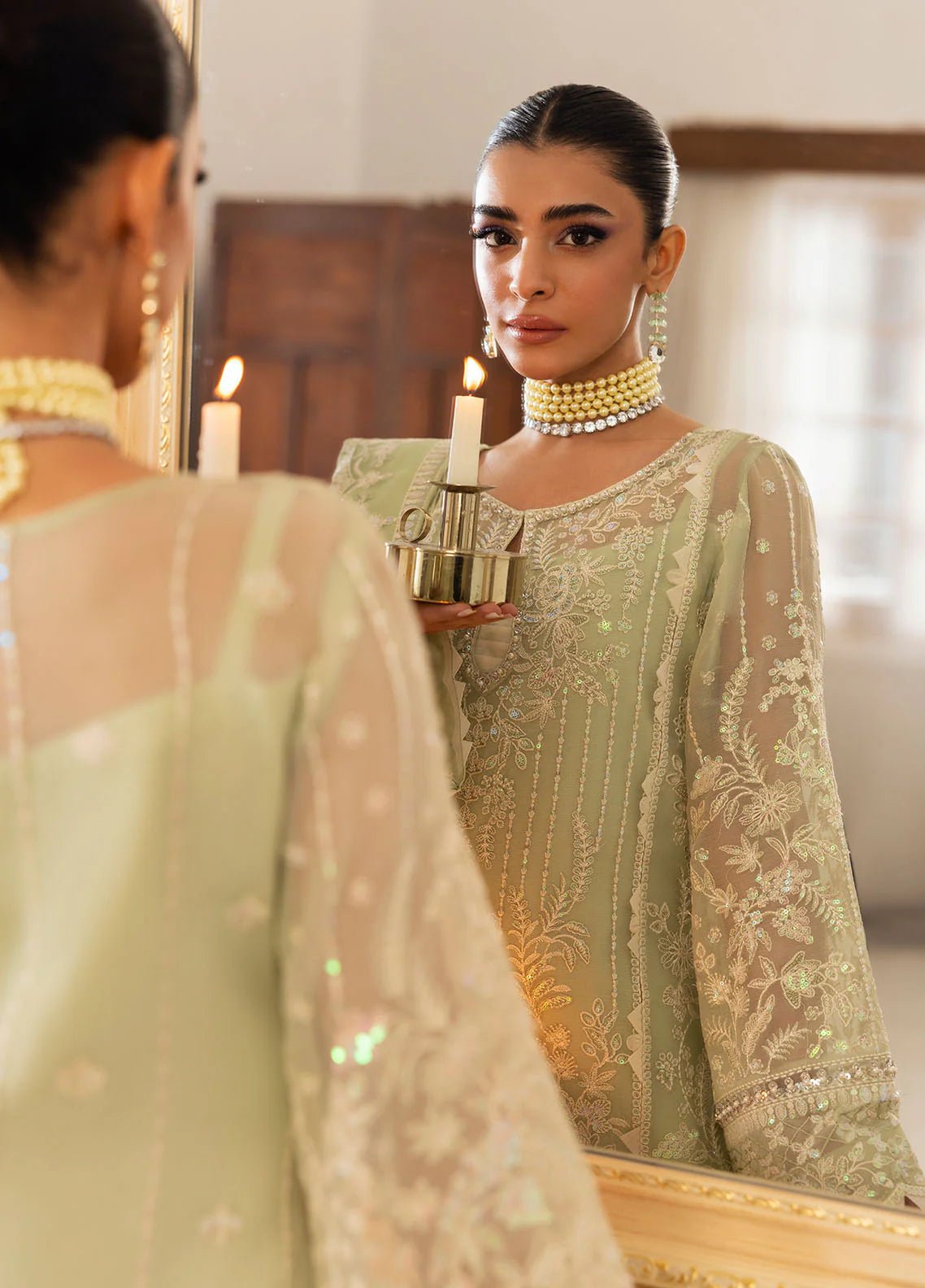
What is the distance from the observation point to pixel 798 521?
760 millimetres

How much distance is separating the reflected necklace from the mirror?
0.41 metres

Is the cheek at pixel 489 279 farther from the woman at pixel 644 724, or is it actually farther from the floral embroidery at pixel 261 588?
the floral embroidery at pixel 261 588

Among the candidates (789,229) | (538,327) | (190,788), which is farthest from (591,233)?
(190,788)

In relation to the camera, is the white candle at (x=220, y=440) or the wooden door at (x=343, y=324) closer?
the white candle at (x=220, y=440)

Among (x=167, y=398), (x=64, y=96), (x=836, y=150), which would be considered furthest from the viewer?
(x=167, y=398)

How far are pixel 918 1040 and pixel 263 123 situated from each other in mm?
770

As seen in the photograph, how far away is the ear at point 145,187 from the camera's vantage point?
0.43m

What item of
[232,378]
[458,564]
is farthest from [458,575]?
[232,378]

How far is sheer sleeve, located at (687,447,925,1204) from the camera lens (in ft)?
2.45

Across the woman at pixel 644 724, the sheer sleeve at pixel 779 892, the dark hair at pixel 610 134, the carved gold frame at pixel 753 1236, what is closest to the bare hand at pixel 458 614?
the woman at pixel 644 724

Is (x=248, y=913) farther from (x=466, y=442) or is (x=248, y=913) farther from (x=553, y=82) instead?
(x=553, y=82)

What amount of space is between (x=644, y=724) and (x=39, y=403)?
490mm

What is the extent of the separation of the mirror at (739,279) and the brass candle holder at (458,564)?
116 millimetres

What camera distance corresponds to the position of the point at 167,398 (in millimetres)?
1017
